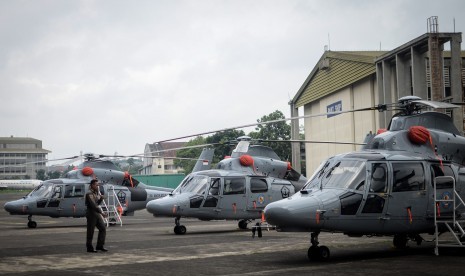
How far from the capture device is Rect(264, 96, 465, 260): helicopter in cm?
1320

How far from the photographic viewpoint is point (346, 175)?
45.7 feet

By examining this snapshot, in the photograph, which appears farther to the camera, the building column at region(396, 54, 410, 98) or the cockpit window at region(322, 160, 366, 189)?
the building column at region(396, 54, 410, 98)

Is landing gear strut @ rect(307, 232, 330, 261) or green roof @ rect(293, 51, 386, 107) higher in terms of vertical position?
green roof @ rect(293, 51, 386, 107)

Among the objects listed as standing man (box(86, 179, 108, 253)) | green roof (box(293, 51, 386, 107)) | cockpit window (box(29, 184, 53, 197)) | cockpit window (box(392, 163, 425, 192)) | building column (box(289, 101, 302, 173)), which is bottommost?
standing man (box(86, 179, 108, 253))

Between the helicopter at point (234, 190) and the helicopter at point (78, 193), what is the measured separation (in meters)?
6.72

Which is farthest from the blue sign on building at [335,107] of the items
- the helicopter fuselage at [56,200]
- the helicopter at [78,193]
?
the helicopter fuselage at [56,200]

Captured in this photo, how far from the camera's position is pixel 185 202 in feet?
77.0

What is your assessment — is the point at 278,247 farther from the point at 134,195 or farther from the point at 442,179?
the point at 134,195

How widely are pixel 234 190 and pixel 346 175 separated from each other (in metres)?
10.7

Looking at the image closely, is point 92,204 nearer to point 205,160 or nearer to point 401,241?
point 401,241

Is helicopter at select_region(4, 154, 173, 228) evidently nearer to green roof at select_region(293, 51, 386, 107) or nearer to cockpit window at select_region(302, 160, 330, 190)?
cockpit window at select_region(302, 160, 330, 190)

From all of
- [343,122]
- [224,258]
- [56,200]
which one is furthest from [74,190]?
[343,122]

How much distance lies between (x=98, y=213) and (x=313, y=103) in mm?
39058

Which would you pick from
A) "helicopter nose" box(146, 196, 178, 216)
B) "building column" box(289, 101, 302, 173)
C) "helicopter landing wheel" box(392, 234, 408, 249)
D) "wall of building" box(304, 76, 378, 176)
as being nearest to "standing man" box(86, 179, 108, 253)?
"helicopter nose" box(146, 196, 178, 216)
